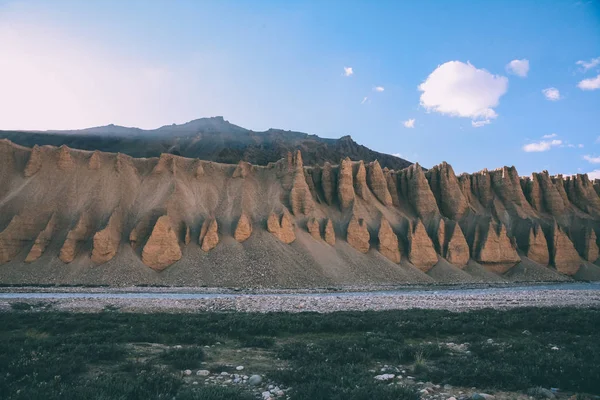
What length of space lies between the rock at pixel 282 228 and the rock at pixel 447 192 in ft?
101

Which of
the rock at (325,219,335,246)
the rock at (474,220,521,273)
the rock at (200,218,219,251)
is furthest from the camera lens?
the rock at (474,220,521,273)

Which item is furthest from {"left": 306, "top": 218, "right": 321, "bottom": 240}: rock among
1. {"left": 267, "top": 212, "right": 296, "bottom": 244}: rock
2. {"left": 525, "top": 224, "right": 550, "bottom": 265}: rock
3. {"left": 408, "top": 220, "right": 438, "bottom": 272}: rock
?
{"left": 525, "top": 224, "right": 550, "bottom": 265}: rock

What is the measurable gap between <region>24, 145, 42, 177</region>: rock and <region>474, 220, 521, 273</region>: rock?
66299 millimetres

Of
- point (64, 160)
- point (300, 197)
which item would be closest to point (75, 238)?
point (64, 160)

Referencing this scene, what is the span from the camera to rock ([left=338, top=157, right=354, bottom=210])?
69250mm

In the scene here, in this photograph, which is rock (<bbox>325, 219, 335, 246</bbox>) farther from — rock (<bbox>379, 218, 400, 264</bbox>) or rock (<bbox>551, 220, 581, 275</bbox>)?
rock (<bbox>551, 220, 581, 275</bbox>)

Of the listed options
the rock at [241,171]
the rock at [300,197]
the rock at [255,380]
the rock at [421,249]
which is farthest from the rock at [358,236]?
the rock at [255,380]

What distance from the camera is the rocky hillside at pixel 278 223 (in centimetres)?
5000

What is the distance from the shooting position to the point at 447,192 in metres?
74.3

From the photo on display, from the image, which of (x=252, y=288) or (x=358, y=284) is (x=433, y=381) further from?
(x=358, y=284)

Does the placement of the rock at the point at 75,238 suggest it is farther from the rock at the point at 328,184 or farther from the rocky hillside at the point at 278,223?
the rock at the point at 328,184

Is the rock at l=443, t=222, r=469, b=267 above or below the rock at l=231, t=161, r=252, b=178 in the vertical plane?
below

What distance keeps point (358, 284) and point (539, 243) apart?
35.0m

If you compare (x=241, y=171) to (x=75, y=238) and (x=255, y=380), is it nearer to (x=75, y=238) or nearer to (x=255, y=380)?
(x=75, y=238)
